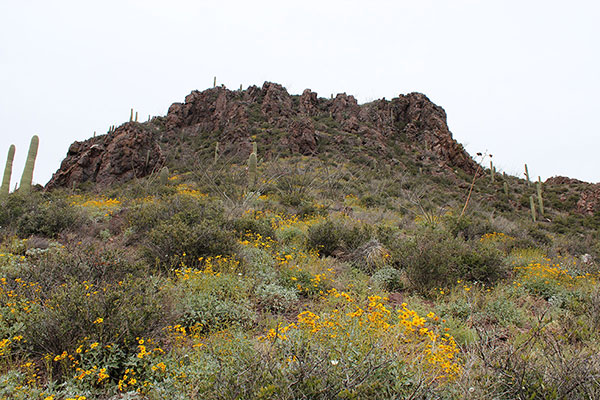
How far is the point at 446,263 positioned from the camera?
576 centimetres

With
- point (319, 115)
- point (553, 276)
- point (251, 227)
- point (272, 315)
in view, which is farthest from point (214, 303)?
point (319, 115)

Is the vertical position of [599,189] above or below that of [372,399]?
above

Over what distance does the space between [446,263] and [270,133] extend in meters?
25.8

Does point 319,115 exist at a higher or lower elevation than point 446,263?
higher

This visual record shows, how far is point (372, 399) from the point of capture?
216 centimetres

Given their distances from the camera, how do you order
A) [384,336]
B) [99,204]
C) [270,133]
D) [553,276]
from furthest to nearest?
[270,133] < [99,204] < [553,276] < [384,336]

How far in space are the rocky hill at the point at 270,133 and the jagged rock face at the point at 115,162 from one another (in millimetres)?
59

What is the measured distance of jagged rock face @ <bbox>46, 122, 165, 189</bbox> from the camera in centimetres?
2103

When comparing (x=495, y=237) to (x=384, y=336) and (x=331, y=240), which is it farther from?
(x=384, y=336)

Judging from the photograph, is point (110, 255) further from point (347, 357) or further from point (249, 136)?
point (249, 136)

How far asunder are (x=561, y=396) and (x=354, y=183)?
1814cm

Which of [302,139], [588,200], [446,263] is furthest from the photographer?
[302,139]

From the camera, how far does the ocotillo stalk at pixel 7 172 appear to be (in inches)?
544

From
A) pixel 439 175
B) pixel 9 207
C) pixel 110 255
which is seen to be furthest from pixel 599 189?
pixel 9 207
